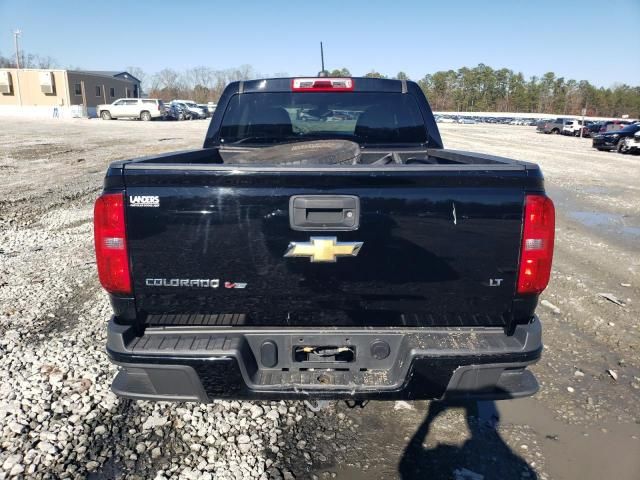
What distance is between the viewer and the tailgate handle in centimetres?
216

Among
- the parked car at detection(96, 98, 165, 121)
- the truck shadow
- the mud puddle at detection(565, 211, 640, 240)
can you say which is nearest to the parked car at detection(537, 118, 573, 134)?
the parked car at detection(96, 98, 165, 121)

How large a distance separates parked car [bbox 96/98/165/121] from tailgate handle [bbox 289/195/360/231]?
44.2 metres

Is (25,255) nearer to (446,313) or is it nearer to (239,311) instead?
(239,311)

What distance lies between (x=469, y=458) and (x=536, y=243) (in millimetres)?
1327

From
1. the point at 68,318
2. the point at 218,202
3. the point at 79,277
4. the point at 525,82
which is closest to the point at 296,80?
the point at 218,202

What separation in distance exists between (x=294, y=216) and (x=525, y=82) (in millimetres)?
137214

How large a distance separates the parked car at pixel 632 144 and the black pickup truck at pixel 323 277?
2718 cm

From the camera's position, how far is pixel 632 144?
24.2 metres

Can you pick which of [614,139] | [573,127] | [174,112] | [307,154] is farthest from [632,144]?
[174,112]

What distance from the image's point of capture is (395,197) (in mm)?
2158

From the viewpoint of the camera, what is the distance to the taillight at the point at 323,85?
12.3 feet

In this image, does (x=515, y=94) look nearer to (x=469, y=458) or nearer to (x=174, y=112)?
(x=174, y=112)

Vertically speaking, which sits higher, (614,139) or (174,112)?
(174,112)

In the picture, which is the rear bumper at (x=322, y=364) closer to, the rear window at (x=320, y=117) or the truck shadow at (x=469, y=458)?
the truck shadow at (x=469, y=458)
